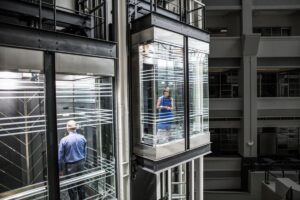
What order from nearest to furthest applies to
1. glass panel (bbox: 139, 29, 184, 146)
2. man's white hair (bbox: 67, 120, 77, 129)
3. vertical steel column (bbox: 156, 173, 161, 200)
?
man's white hair (bbox: 67, 120, 77, 129) → glass panel (bbox: 139, 29, 184, 146) → vertical steel column (bbox: 156, 173, 161, 200)

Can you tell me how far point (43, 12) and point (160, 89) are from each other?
10.6ft

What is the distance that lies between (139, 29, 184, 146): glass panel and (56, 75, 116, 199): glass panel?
94cm

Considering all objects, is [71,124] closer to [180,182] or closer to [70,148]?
[70,148]

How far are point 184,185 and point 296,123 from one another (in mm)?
9499

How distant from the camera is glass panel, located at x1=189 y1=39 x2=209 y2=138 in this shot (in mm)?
6816

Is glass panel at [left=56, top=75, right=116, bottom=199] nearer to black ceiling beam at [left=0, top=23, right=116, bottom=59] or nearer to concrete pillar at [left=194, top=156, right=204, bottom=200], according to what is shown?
black ceiling beam at [left=0, top=23, right=116, bottom=59]

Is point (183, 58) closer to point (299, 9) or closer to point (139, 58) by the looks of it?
point (139, 58)

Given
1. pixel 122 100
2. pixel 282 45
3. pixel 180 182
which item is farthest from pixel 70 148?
pixel 282 45

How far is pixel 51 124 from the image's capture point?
3875 millimetres

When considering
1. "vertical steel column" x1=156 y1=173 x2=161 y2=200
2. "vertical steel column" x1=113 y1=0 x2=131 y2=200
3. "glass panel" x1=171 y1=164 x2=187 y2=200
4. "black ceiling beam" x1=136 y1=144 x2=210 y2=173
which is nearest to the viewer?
"vertical steel column" x1=113 y1=0 x2=131 y2=200

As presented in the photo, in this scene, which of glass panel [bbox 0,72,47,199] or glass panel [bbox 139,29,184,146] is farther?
glass panel [bbox 139,29,184,146]

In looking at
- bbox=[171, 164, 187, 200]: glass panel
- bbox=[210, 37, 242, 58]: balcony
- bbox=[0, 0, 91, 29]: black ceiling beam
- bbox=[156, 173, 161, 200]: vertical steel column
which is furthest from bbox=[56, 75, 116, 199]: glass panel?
bbox=[210, 37, 242, 58]: balcony

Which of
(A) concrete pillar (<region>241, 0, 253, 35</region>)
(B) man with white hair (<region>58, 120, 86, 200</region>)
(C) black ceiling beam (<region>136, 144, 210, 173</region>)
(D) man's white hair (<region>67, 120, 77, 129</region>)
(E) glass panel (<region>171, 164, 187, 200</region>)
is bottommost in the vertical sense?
(E) glass panel (<region>171, 164, 187, 200</region>)

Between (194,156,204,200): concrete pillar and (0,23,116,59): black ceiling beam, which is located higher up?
(0,23,116,59): black ceiling beam
